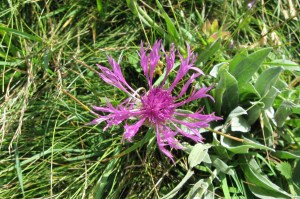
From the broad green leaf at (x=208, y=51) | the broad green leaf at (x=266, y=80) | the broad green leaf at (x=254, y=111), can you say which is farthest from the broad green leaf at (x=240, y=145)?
the broad green leaf at (x=208, y=51)

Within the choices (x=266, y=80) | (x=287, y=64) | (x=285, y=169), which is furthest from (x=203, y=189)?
(x=287, y=64)

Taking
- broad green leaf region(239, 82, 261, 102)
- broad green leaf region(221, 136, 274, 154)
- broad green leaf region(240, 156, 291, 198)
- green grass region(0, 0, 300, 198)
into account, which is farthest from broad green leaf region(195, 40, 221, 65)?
broad green leaf region(240, 156, 291, 198)

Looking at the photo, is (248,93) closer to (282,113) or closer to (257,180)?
(282,113)

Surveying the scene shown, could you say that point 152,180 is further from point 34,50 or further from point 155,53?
point 34,50

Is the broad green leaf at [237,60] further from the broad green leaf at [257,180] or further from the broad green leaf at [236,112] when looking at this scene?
the broad green leaf at [257,180]

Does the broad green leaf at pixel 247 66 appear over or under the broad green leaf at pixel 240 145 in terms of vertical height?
over

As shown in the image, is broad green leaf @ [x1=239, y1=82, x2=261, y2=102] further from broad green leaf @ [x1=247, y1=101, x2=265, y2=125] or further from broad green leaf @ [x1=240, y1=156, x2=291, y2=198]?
broad green leaf @ [x1=240, y1=156, x2=291, y2=198]
